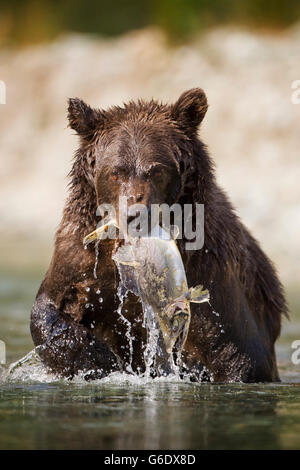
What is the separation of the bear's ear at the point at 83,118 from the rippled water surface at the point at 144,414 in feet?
5.63

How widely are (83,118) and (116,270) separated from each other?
1.08 meters

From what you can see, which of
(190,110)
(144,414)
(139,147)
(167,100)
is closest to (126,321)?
(139,147)

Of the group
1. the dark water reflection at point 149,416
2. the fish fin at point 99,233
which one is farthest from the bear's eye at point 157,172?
the dark water reflection at point 149,416

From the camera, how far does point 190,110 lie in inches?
291

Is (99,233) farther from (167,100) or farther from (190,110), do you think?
(167,100)

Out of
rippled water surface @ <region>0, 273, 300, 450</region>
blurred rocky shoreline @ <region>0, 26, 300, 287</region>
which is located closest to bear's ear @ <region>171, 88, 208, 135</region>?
rippled water surface @ <region>0, 273, 300, 450</region>

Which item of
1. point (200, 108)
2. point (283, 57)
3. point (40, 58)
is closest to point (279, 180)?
point (283, 57)

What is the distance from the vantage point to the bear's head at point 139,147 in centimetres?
688

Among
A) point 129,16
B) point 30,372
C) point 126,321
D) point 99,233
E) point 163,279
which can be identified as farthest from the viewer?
point 129,16

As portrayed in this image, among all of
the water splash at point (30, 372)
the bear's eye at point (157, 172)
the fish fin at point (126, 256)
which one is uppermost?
the bear's eye at point (157, 172)

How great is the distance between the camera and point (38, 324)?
7273 millimetres

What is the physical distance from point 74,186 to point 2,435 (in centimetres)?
225

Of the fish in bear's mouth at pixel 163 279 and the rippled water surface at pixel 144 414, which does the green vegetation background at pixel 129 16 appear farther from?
the fish in bear's mouth at pixel 163 279

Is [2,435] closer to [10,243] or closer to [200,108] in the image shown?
[200,108]
